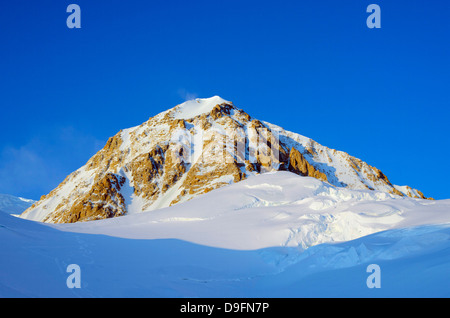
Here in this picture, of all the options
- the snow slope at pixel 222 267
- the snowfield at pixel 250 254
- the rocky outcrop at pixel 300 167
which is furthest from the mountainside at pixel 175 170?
the snow slope at pixel 222 267

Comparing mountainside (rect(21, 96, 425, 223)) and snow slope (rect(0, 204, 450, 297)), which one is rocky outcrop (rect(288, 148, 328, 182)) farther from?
snow slope (rect(0, 204, 450, 297))

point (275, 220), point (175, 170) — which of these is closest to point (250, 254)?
point (275, 220)

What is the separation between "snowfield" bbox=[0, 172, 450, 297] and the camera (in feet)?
45.3

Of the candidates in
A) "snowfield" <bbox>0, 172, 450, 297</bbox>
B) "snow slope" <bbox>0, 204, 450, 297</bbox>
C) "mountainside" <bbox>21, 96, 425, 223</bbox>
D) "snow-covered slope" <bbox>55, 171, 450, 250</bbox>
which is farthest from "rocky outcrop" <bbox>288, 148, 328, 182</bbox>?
"snow slope" <bbox>0, 204, 450, 297</bbox>

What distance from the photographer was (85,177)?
198625mm

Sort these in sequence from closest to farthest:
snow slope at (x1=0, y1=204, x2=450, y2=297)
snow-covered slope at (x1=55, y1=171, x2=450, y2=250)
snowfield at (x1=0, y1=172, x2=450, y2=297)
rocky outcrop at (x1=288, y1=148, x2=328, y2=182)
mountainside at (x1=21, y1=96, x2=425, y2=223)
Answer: snow slope at (x1=0, y1=204, x2=450, y2=297) → snowfield at (x1=0, y1=172, x2=450, y2=297) → snow-covered slope at (x1=55, y1=171, x2=450, y2=250) → mountainside at (x1=21, y1=96, x2=425, y2=223) → rocky outcrop at (x1=288, y1=148, x2=328, y2=182)

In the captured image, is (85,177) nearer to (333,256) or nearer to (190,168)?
(190,168)

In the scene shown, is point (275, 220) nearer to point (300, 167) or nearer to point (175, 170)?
point (175, 170)

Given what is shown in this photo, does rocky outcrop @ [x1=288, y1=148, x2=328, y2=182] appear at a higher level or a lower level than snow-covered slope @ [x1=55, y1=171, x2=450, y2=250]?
higher

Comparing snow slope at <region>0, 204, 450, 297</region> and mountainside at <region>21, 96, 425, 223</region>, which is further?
mountainside at <region>21, 96, 425, 223</region>

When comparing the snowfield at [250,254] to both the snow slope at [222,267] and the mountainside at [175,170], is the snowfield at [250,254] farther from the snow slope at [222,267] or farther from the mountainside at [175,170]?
the mountainside at [175,170]

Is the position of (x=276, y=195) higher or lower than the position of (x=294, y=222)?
higher
